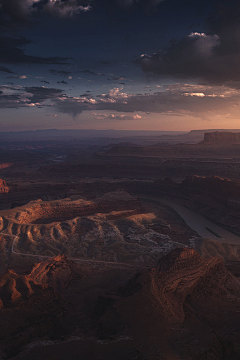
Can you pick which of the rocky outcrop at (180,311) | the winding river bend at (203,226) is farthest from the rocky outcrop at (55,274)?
the winding river bend at (203,226)

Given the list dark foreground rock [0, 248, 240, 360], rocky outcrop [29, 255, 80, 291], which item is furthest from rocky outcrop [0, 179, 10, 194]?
dark foreground rock [0, 248, 240, 360]

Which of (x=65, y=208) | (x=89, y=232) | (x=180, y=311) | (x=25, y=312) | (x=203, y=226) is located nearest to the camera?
(x=25, y=312)

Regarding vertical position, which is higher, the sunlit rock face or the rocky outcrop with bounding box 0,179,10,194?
the rocky outcrop with bounding box 0,179,10,194

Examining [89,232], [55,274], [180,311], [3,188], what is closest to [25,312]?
[55,274]

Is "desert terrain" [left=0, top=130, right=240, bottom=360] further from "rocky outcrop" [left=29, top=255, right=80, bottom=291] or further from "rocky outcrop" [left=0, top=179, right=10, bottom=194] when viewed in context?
"rocky outcrop" [left=0, top=179, right=10, bottom=194]

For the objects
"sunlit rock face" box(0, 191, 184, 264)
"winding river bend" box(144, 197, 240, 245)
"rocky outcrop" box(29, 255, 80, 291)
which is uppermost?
"rocky outcrop" box(29, 255, 80, 291)

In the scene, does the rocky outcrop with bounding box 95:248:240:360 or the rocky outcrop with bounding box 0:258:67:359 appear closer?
the rocky outcrop with bounding box 95:248:240:360

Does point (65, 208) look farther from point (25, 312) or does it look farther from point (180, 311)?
point (180, 311)

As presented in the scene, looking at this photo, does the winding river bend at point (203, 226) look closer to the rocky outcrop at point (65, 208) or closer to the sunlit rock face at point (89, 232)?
the sunlit rock face at point (89, 232)

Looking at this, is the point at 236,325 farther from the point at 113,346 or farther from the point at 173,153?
the point at 173,153

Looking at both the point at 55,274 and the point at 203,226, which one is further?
the point at 203,226
